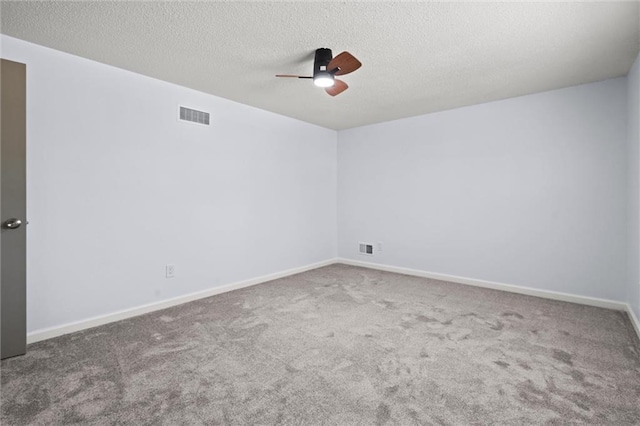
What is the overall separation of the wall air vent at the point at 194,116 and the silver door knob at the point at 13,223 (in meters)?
1.80

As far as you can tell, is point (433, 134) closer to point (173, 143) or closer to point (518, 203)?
point (518, 203)

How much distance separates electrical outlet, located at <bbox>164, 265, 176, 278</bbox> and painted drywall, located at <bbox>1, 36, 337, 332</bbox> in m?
0.05

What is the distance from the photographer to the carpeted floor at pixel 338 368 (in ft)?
5.72

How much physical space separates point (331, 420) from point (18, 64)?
127 inches

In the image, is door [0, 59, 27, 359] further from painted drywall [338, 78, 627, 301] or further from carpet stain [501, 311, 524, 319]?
painted drywall [338, 78, 627, 301]

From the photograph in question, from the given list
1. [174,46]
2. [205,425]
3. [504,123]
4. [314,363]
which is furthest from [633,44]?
[205,425]

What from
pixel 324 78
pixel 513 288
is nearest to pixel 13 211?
pixel 324 78

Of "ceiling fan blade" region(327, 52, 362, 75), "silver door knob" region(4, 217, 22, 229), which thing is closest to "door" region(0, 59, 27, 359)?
"silver door knob" region(4, 217, 22, 229)

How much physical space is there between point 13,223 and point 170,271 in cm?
143

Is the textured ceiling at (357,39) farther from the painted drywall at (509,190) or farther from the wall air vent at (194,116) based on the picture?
the painted drywall at (509,190)

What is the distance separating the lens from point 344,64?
97.4 inches

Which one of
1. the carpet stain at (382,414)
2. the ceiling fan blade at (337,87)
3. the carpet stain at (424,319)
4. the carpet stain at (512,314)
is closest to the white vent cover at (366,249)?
the carpet stain at (424,319)

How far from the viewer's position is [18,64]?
7.68 ft

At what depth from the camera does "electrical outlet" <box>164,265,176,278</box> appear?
3469 mm
